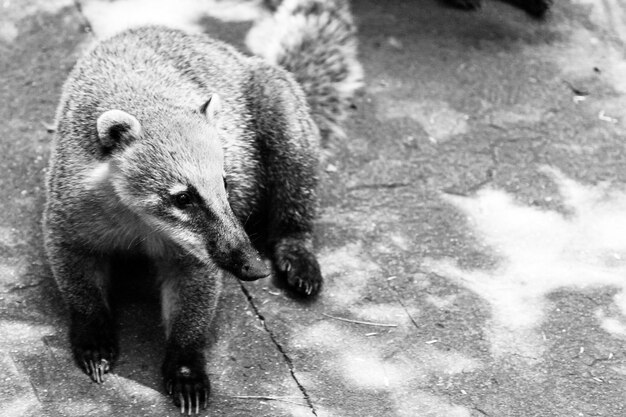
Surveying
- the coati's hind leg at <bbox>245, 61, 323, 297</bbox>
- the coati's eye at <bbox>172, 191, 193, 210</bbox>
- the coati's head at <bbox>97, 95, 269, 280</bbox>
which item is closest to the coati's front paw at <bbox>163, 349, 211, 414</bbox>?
the coati's head at <bbox>97, 95, 269, 280</bbox>

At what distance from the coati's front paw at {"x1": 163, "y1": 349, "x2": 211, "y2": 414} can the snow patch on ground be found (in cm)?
170

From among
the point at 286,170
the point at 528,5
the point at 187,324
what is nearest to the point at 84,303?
the point at 187,324

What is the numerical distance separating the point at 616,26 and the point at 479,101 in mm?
1817

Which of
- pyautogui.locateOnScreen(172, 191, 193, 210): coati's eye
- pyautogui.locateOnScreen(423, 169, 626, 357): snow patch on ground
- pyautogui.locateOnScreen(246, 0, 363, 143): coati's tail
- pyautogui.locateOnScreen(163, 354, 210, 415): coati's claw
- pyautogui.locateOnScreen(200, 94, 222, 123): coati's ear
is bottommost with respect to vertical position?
pyautogui.locateOnScreen(423, 169, 626, 357): snow patch on ground

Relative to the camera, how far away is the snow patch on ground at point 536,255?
18.9 ft

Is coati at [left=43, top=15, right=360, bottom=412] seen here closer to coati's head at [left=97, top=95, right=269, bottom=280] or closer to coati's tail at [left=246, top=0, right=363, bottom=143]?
coati's head at [left=97, top=95, right=269, bottom=280]

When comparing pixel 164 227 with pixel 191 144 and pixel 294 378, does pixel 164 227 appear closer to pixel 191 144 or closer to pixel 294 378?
pixel 191 144

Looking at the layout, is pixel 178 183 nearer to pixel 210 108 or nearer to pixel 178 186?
pixel 178 186

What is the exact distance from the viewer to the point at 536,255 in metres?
6.25

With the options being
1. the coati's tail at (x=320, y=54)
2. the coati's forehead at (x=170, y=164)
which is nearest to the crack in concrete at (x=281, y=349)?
the coati's forehead at (x=170, y=164)

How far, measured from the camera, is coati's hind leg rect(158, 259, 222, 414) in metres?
4.98

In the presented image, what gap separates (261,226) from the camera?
6426 millimetres

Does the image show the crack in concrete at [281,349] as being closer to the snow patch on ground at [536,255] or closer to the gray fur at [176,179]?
the gray fur at [176,179]

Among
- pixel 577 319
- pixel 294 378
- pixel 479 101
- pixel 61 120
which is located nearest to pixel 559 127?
pixel 479 101
